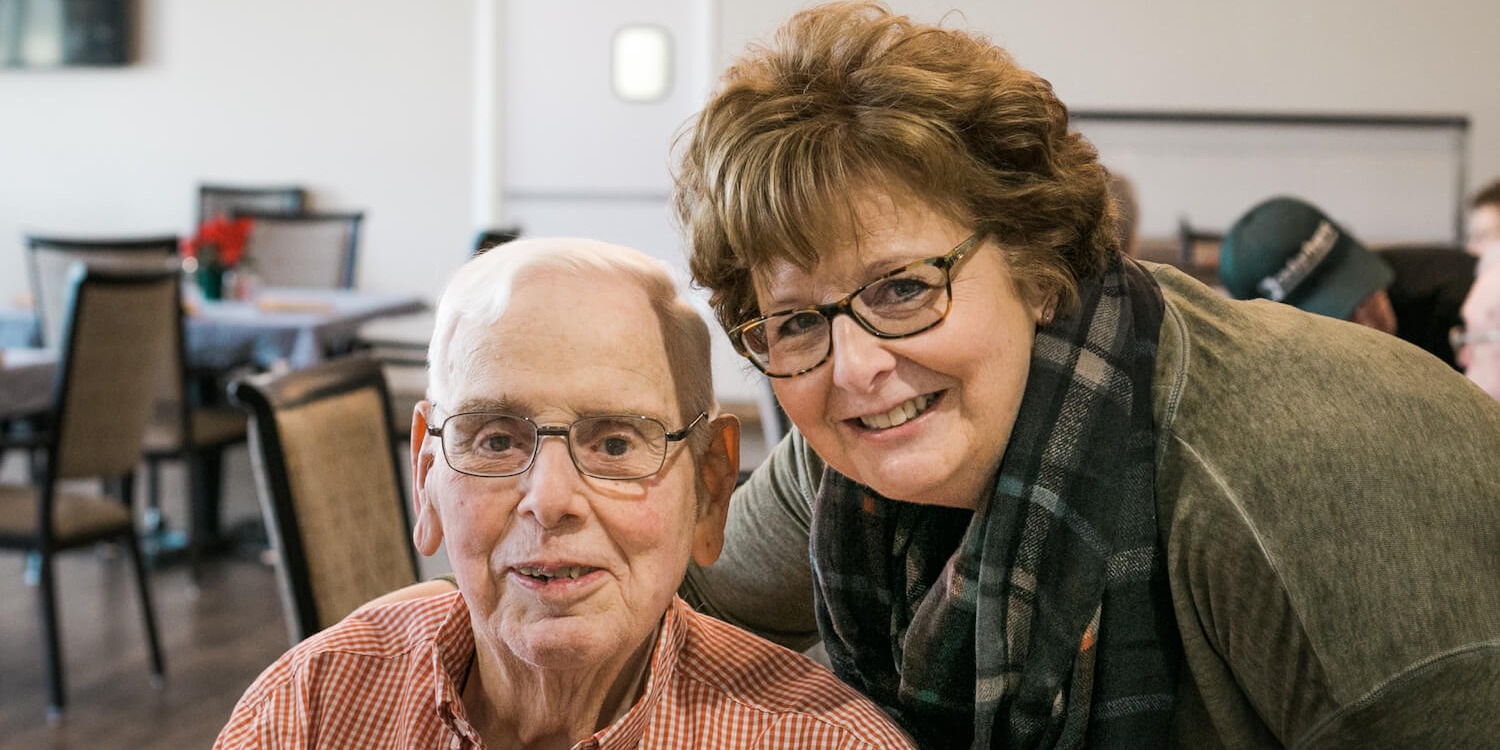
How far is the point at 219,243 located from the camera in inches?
206

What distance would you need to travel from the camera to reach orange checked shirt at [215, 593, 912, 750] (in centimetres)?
127

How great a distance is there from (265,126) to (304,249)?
2.02m

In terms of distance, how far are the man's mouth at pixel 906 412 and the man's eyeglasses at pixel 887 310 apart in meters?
0.06

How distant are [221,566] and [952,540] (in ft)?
13.5

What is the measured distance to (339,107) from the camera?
26.2 feet

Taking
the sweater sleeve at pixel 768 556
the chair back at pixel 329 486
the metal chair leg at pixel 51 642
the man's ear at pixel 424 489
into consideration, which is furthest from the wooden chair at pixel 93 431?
the man's ear at pixel 424 489

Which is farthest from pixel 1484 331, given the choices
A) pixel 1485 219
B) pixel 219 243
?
pixel 219 243

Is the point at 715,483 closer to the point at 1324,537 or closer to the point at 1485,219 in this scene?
the point at 1324,537

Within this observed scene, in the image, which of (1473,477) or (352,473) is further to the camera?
(352,473)

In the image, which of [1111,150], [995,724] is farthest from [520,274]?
[1111,150]

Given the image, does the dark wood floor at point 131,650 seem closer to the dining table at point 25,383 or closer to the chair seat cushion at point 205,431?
the chair seat cushion at point 205,431

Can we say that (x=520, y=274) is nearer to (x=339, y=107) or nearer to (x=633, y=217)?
(x=633, y=217)

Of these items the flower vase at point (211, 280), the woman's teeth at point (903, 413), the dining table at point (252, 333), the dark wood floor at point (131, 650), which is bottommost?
the dark wood floor at point (131, 650)

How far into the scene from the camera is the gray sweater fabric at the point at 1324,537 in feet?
3.86
